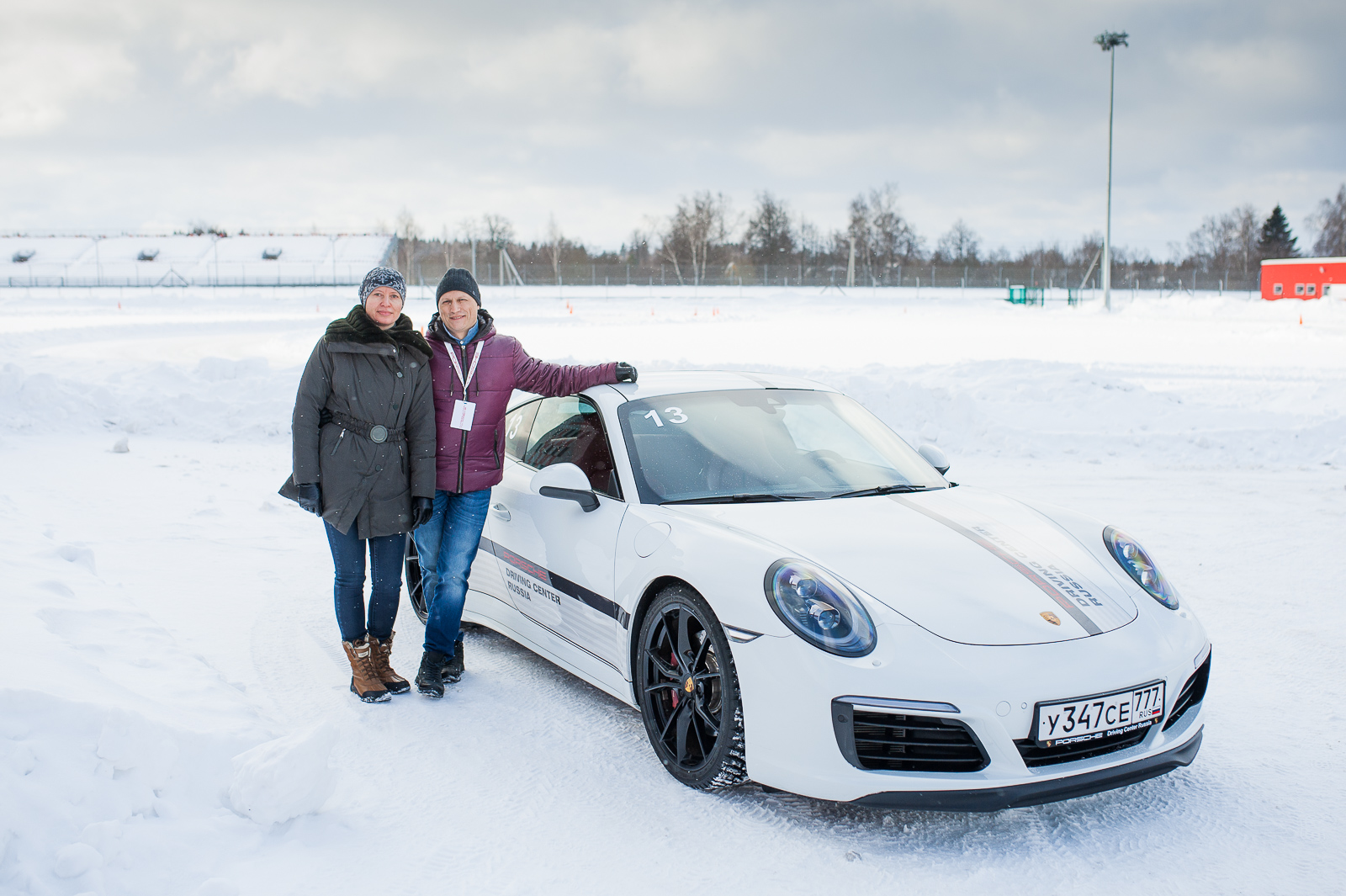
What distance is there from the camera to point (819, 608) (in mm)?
2857

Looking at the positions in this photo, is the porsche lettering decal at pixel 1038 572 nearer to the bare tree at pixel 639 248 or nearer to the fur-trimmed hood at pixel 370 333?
the fur-trimmed hood at pixel 370 333

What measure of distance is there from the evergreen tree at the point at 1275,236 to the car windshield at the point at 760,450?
96517 mm

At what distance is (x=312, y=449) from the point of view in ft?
12.6

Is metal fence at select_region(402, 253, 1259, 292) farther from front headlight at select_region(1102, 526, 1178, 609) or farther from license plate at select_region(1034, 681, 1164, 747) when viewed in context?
license plate at select_region(1034, 681, 1164, 747)

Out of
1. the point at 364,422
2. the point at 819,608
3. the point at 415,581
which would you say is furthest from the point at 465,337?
the point at 819,608

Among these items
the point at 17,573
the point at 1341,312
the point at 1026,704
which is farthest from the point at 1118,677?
the point at 1341,312

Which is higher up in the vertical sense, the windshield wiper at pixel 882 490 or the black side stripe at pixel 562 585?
the windshield wiper at pixel 882 490

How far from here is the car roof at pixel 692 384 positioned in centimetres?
421

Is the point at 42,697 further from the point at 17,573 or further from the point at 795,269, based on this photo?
the point at 795,269

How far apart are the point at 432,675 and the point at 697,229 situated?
80.4m

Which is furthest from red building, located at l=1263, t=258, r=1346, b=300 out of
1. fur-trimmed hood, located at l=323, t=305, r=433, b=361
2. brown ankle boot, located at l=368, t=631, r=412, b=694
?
brown ankle boot, located at l=368, t=631, r=412, b=694

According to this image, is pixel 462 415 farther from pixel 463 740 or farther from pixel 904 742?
pixel 904 742

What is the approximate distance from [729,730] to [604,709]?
1.06 m

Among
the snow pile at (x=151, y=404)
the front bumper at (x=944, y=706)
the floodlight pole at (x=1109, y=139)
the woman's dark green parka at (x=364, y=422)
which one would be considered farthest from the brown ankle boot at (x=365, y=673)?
the floodlight pole at (x=1109, y=139)
